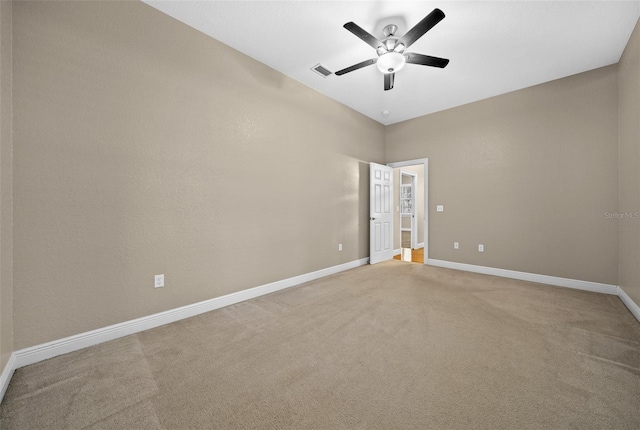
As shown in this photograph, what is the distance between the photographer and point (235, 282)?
3045 millimetres

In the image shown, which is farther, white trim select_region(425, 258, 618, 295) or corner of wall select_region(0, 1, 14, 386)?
white trim select_region(425, 258, 618, 295)

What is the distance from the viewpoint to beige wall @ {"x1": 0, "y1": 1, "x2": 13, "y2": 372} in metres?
1.62

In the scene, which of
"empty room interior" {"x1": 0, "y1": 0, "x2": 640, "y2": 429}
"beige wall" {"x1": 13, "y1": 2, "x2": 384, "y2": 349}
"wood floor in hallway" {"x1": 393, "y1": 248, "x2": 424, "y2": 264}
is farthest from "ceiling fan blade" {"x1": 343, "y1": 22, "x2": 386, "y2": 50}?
"wood floor in hallway" {"x1": 393, "y1": 248, "x2": 424, "y2": 264}

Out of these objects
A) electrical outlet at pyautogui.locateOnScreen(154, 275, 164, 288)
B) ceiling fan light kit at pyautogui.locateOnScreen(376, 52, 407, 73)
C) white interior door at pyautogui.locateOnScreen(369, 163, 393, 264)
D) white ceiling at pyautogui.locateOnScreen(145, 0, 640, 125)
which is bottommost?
electrical outlet at pyautogui.locateOnScreen(154, 275, 164, 288)

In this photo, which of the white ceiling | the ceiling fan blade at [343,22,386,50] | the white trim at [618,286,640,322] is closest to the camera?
the ceiling fan blade at [343,22,386,50]

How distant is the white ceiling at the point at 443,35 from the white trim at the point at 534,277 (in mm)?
2930

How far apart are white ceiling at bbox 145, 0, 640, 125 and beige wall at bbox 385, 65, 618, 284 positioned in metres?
0.45

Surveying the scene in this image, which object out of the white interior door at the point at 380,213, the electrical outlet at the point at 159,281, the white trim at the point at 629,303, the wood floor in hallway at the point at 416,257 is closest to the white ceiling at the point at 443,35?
the white interior door at the point at 380,213

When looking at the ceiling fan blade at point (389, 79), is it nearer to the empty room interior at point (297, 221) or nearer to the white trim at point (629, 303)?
the empty room interior at point (297, 221)

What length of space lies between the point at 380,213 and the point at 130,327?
14.3 ft

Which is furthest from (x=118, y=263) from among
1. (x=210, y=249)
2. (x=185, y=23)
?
(x=185, y=23)

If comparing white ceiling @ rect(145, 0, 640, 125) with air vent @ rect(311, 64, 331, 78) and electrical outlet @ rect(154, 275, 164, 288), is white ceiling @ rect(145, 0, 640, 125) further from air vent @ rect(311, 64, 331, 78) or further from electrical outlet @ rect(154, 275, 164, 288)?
electrical outlet @ rect(154, 275, 164, 288)

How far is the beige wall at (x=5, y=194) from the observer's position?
162cm

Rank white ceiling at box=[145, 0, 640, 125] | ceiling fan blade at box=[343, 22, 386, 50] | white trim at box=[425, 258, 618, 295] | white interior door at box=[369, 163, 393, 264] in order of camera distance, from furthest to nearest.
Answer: white interior door at box=[369, 163, 393, 264], white trim at box=[425, 258, 618, 295], white ceiling at box=[145, 0, 640, 125], ceiling fan blade at box=[343, 22, 386, 50]
